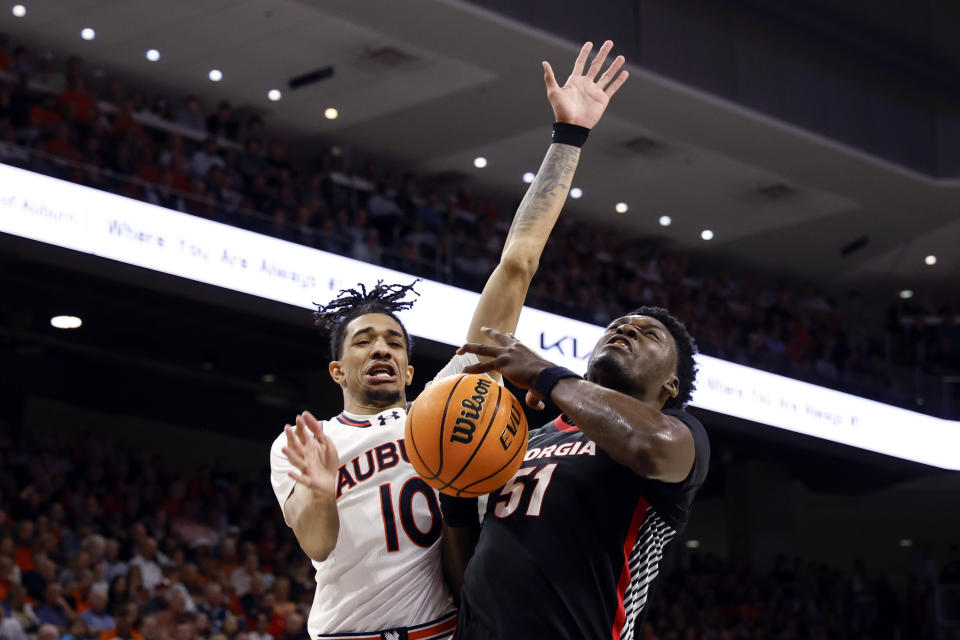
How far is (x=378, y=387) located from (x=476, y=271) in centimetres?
977

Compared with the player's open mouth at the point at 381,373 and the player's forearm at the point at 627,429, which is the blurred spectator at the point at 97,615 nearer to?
the player's open mouth at the point at 381,373

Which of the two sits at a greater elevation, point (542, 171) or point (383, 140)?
point (383, 140)

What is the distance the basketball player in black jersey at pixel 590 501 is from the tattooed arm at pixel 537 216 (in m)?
0.50

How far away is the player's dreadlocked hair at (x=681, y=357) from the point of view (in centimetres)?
422

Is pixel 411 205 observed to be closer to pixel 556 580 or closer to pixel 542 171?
pixel 542 171

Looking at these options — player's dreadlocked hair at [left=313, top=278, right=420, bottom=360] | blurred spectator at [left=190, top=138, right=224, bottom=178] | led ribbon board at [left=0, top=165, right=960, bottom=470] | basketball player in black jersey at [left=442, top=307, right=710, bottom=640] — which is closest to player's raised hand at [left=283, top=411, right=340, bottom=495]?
basketball player in black jersey at [left=442, top=307, right=710, bottom=640]

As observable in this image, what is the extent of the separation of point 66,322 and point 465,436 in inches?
476

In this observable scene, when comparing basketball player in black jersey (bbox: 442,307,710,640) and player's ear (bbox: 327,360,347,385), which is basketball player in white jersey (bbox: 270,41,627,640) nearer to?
player's ear (bbox: 327,360,347,385)

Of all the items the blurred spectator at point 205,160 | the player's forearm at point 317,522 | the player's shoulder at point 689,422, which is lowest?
the player's forearm at point 317,522

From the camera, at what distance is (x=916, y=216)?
67.9 feet

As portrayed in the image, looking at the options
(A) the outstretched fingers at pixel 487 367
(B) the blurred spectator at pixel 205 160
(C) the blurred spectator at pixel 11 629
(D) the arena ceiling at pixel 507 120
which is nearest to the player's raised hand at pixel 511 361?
(A) the outstretched fingers at pixel 487 367

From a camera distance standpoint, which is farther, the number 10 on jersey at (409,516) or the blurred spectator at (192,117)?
the blurred spectator at (192,117)

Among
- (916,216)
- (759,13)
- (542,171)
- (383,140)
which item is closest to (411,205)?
(383,140)

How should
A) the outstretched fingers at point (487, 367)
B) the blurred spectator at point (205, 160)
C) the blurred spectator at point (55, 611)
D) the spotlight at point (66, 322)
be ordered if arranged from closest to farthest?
the outstretched fingers at point (487, 367), the blurred spectator at point (55, 611), the blurred spectator at point (205, 160), the spotlight at point (66, 322)
